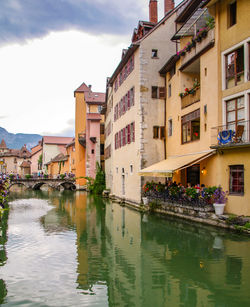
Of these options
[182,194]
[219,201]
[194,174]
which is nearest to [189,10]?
[194,174]

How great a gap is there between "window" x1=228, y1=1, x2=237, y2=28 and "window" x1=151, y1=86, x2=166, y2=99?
8.86 meters

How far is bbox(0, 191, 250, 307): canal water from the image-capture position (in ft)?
23.2

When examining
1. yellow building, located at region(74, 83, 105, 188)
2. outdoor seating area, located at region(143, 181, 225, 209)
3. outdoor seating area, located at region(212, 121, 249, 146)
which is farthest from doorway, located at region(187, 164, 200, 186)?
yellow building, located at region(74, 83, 105, 188)

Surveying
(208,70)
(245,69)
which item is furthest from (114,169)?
(245,69)

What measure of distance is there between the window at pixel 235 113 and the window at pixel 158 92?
8.67m

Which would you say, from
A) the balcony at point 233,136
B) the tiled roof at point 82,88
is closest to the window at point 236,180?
the balcony at point 233,136

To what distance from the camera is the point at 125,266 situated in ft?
30.8

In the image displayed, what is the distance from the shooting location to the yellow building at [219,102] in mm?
13922

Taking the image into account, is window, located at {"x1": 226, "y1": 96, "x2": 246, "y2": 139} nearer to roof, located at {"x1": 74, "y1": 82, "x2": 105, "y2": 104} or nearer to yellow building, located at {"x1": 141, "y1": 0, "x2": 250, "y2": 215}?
yellow building, located at {"x1": 141, "y1": 0, "x2": 250, "y2": 215}

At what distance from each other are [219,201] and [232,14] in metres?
8.39

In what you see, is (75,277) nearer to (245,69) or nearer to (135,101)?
(245,69)

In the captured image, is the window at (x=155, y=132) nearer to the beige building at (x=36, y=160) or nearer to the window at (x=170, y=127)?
the window at (x=170, y=127)

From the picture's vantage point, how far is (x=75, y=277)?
8398 mm

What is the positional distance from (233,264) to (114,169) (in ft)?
75.8
